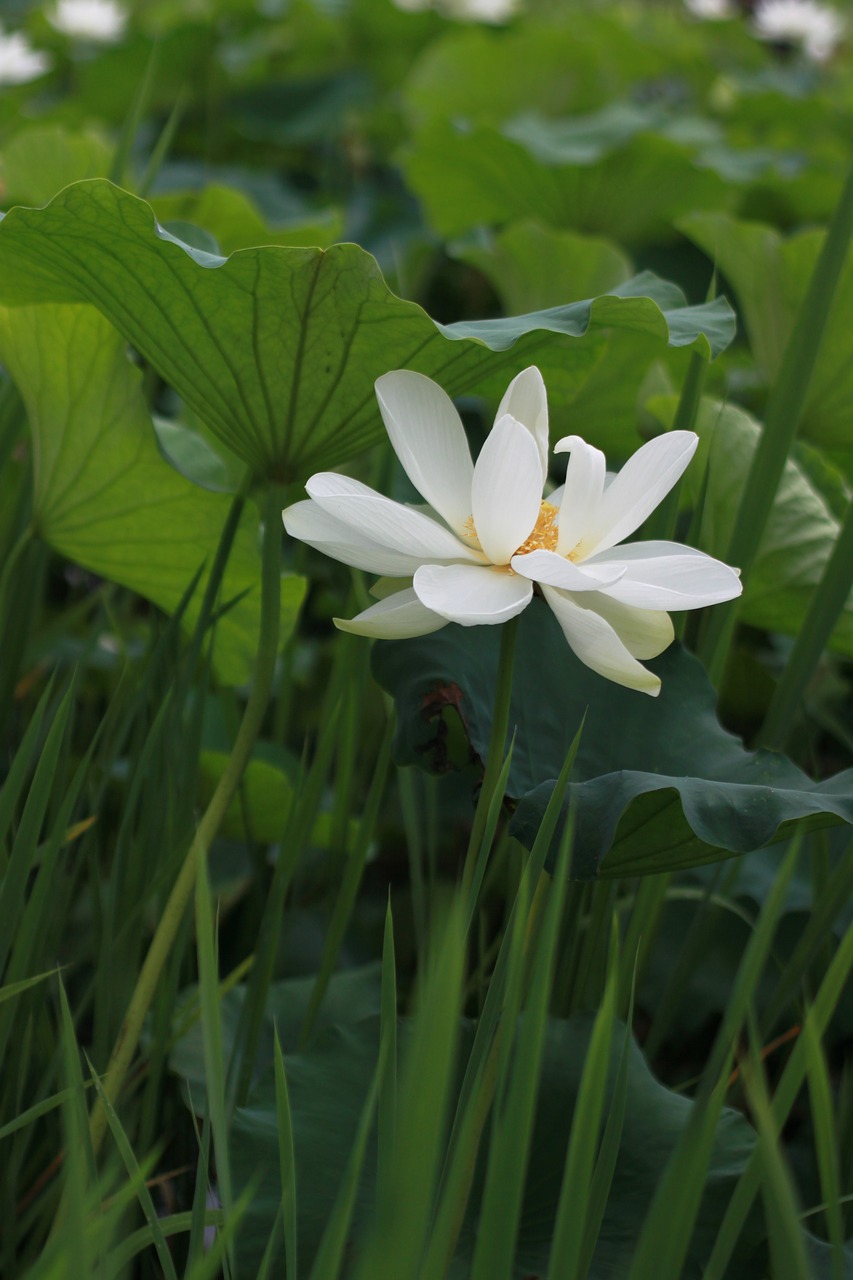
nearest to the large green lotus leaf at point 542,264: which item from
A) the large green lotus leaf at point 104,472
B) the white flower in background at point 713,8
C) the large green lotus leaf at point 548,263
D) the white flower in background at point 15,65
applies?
the large green lotus leaf at point 548,263

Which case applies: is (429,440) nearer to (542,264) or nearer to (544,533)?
(544,533)

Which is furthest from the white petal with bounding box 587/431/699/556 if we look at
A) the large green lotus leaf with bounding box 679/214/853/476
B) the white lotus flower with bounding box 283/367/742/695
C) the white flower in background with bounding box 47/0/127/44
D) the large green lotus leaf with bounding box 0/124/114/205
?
the white flower in background with bounding box 47/0/127/44

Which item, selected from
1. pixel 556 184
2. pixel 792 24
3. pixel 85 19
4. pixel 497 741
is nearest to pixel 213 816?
pixel 497 741

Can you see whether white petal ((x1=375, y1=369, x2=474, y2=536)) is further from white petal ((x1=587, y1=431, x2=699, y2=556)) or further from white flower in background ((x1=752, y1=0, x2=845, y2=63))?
white flower in background ((x1=752, y1=0, x2=845, y2=63))

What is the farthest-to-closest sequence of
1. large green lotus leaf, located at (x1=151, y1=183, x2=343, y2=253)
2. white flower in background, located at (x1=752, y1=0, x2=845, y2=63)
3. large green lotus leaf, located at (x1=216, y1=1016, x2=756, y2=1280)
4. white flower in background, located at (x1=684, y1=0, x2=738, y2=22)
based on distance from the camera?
white flower in background, located at (x1=684, y1=0, x2=738, y2=22) < white flower in background, located at (x1=752, y1=0, x2=845, y2=63) < large green lotus leaf, located at (x1=151, y1=183, x2=343, y2=253) < large green lotus leaf, located at (x1=216, y1=1016, x2=756, y2=1280)

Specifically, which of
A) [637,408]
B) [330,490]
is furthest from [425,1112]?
[637,408]

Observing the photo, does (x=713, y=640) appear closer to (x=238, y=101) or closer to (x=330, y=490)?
(x=330, y=490)
